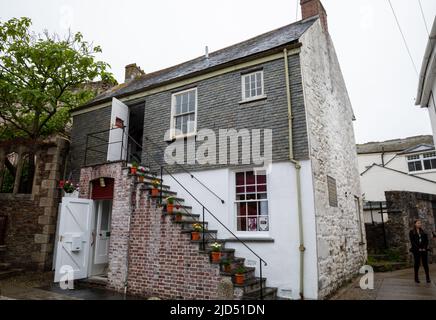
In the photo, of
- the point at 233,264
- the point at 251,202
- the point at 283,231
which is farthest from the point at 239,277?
the point at 251,202

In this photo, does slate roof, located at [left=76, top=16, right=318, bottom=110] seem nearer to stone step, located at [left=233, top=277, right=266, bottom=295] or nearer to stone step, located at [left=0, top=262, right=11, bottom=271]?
stone step, located at [left=233, top=277, right=266, bottom=295]

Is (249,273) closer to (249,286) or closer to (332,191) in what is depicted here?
(249,286)

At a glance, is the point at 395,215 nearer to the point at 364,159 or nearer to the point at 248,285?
the point at 248,285

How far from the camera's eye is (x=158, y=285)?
7.80m

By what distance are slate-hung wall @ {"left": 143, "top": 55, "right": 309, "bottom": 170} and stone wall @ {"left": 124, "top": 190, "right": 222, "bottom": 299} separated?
7.63ft

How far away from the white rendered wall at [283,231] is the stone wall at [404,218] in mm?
8483

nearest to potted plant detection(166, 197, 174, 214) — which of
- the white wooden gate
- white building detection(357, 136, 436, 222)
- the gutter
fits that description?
the white wooden gate

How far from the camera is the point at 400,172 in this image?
2156 centimetres

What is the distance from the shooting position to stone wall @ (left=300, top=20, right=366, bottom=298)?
8.12 metres

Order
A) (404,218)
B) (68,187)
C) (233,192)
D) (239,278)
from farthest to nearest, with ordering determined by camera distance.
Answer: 1. (404,218)
2. (68,187)
3. (233,192)
4. (239,278)

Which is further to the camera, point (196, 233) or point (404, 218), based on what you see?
point (404, 218)

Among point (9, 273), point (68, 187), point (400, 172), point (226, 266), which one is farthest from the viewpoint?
point (400, 172)

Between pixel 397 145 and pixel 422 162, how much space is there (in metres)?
4.54
